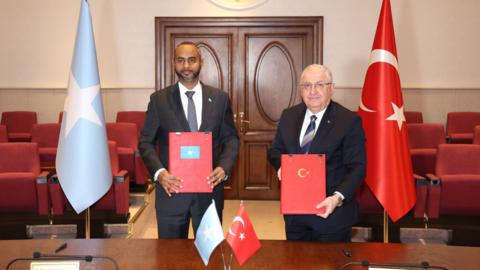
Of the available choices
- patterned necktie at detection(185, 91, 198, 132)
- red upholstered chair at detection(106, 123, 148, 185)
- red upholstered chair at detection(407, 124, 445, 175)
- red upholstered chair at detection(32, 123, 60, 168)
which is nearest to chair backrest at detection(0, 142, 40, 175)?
red upholstered chair at detection(106, 123, 148, 185)

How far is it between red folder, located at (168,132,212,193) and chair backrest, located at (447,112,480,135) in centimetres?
533

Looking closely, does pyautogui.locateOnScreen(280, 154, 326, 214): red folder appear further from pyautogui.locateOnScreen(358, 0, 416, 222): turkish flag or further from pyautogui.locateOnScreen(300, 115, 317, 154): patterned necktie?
pyautogui.locateOnScreen(358, 0, 416, 222): turkish flag

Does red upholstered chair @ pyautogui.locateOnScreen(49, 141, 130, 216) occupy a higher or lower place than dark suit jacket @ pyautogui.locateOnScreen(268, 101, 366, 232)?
lower

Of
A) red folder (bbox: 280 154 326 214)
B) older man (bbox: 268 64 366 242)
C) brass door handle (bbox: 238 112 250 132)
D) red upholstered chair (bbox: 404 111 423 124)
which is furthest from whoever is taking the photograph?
brass door handle (bbox: 238 112 250 132)

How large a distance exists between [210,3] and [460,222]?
4.37 meters

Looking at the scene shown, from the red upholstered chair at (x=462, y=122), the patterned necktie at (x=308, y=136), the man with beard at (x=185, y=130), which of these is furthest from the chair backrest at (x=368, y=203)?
the red upholstered chair at (x=462, y=122)

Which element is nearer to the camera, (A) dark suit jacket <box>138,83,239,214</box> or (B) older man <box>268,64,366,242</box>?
(B) older man <box>268,64,366,242</box>

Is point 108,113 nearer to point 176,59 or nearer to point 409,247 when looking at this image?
point 176,59

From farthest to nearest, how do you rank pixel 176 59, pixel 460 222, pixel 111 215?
Result: 1. pixel 111 215
2. pixel 460 222
3. pixel 176 59

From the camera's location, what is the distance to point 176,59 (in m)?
2.81

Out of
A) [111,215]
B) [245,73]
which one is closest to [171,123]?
[111,215]

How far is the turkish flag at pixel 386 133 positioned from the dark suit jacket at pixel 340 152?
4.05 feet

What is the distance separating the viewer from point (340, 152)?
260cm

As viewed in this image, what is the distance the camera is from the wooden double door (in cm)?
719
